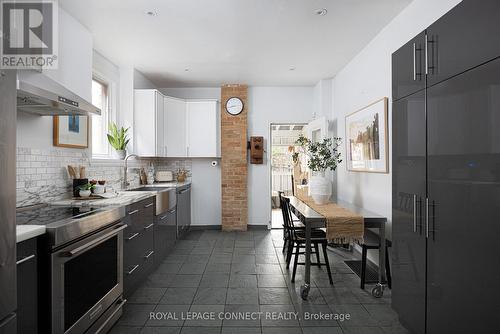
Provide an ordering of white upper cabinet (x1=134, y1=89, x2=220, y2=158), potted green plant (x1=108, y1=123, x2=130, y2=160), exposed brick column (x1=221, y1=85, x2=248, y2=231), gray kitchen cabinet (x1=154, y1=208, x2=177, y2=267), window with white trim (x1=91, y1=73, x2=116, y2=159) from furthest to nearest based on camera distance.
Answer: exposed brick column (x1=221, y1=85, x2=248, y2=231), white upper cabinet (x1=134, y1=89, x2=220, y2=158), potted green plant (x1=108, y1=123, x2=130, y2=160), window with white trim (x1=91, y1=73, x2=116, y2=159), gray kitchen cabinet (x1=154, y1=208, x2=177, y2=267)

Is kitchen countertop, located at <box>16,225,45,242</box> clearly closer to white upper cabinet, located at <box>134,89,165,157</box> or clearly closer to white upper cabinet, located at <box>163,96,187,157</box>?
white upper cabinet, located at <box>134,89,165,157</box>

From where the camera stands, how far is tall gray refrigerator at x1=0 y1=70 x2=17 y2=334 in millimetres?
1176

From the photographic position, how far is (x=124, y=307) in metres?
2.55

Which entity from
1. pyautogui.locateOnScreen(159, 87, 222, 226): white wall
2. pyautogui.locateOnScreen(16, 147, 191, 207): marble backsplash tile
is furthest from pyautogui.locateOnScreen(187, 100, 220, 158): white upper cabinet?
pyautogui.locateOnScreen(16, 147, 191, 207): marble backsplash tile

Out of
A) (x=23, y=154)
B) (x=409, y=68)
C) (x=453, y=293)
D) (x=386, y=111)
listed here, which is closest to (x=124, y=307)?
(x=23, y=154)

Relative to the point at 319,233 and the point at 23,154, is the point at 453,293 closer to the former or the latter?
the point at 319,233

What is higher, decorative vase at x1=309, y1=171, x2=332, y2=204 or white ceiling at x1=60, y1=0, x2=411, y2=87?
white ceiling at x1=60, y1=0, x2=411, y2=87

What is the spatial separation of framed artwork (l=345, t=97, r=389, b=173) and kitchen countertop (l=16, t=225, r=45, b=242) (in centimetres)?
308

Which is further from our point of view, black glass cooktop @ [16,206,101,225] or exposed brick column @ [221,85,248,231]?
exposed brick column @ [221,85,248,231]

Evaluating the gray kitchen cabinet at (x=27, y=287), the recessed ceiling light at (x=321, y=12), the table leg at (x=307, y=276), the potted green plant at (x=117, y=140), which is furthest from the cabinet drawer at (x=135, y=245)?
the recessed ceiling light at (x=321, y=12)

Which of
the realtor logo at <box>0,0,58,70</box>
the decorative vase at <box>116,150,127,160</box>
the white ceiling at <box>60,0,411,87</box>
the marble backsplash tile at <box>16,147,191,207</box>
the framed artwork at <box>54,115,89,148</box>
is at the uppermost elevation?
the white ceiling at <box>60,0,411,87</box>

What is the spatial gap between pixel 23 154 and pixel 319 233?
3.04 meters

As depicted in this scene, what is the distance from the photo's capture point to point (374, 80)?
11.2 ft

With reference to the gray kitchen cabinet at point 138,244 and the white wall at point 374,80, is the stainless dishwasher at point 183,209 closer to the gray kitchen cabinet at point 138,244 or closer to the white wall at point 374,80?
the gray kitchen cabinet at point 138,244
